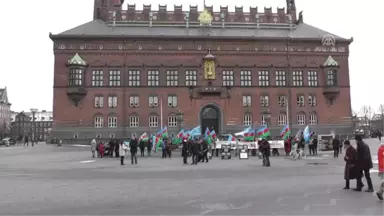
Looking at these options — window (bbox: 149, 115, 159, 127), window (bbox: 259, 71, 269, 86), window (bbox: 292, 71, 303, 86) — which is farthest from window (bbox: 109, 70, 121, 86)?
window (bbox: 292, 71, 303, 86)

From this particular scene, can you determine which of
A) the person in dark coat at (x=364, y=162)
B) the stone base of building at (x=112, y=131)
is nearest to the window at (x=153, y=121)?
the stone base of building at (x=112, y=131)

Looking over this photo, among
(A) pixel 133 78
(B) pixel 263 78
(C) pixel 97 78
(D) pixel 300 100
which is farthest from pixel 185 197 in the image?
(D) pixel 300 100

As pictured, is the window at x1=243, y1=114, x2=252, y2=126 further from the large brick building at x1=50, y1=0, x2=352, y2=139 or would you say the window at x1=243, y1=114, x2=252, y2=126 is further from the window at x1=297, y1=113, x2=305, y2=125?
the window at x1=297, y1=113, x2=305, y2=125

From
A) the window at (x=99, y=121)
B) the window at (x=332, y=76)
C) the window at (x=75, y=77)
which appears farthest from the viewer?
the window at (x=332, y=76)

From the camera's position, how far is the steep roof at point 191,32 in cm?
5591

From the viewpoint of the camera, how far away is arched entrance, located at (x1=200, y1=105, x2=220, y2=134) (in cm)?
5744

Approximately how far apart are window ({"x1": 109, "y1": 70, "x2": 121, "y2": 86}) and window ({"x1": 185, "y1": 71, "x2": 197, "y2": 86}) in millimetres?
11217

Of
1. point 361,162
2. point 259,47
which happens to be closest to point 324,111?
point 259,47

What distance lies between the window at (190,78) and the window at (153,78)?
4836 millimetres

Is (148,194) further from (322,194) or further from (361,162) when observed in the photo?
(361,162)

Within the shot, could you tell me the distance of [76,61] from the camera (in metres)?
53.3

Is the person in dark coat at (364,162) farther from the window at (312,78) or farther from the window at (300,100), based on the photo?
the window at (312,78)

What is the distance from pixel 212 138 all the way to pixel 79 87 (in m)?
29.7

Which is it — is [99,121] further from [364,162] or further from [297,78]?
[364,162]
